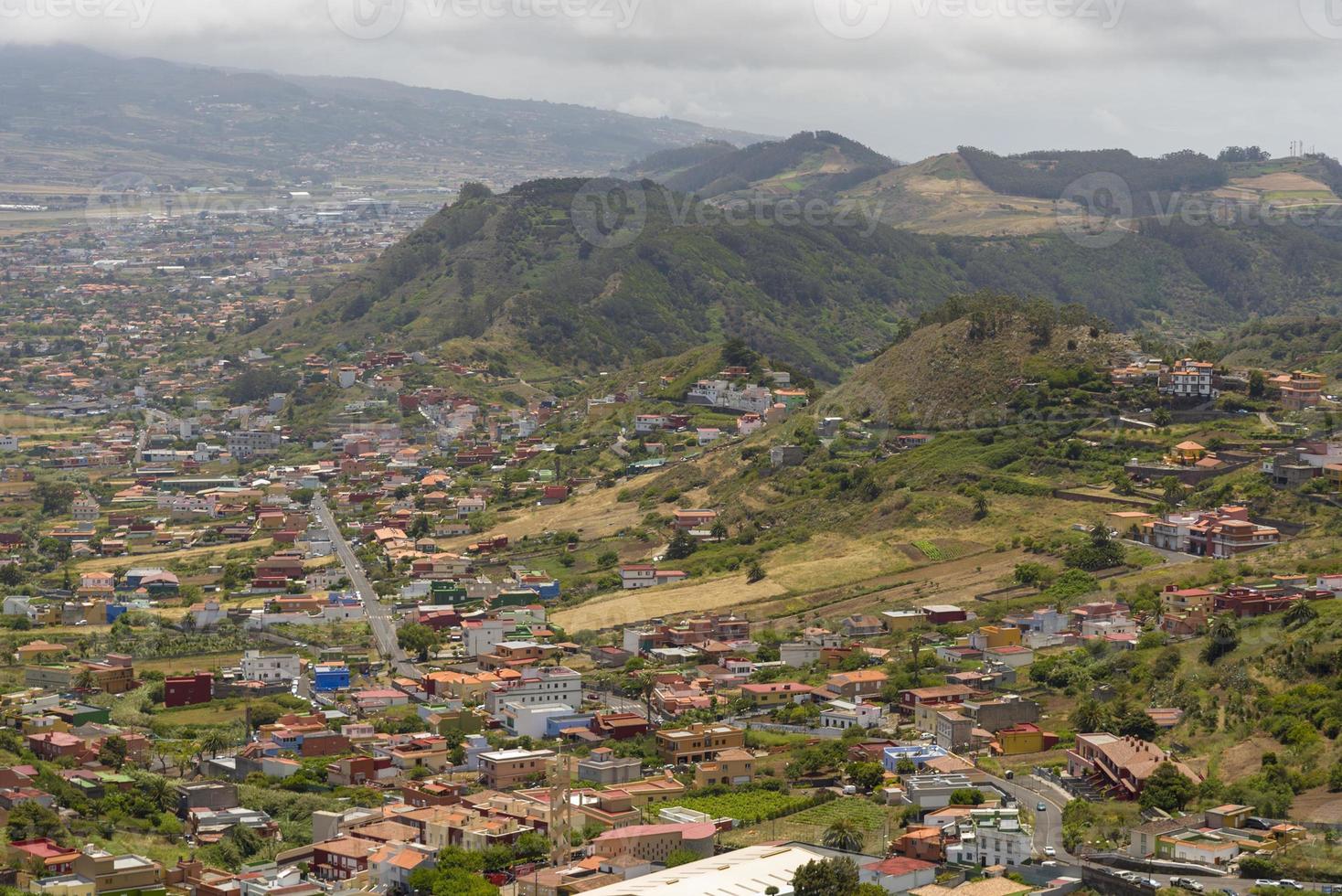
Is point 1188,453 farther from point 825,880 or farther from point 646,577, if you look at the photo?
point 825,880

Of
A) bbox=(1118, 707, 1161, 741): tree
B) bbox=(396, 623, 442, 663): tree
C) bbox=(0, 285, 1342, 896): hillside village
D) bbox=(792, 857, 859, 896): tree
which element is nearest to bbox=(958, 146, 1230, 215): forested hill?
bbox=(0, 285, 1342, 896): hillside village

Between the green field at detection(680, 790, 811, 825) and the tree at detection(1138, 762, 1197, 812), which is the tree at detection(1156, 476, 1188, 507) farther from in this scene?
the green field at detection(680, 790, 811, 825)

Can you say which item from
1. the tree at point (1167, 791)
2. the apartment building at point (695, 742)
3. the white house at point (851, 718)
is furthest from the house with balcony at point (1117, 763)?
the apartment building at point (695, 742)

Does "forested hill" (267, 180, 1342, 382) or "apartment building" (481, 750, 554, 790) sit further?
"forested hill" (267, 180, 1342, 382)

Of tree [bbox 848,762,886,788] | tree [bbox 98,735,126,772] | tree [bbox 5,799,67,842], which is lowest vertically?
tree [bbox 98,735,126,772]

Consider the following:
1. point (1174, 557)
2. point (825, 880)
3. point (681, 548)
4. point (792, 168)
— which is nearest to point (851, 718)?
point (825, 880)

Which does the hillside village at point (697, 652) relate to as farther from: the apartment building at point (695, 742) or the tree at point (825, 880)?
the tree at point (825, 880)
